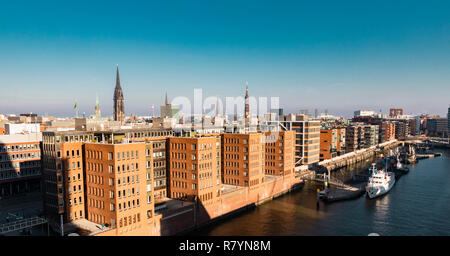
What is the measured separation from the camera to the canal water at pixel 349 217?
75.2 meters

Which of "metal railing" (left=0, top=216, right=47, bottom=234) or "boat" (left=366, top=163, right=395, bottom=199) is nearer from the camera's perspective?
"metal railing" (left=0, top=216, right=47, bottom=234)

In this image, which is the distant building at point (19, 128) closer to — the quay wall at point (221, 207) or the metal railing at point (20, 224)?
the metal railing at point (20, 224)

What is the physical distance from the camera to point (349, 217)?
282ft

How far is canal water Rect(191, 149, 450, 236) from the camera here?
75250 mm

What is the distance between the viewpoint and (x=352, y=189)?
11531 centimetres

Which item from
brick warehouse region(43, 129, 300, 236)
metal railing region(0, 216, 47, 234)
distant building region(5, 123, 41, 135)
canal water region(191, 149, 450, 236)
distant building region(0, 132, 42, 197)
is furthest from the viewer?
distant building region(5, 123, 41, 135)

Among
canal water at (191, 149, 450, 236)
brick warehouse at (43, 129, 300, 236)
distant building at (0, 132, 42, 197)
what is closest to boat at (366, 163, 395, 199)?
canal water at (191, 149, 450, 236)

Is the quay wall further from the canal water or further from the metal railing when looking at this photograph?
the metal railing

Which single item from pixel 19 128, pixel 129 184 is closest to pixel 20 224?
pixel 129 184

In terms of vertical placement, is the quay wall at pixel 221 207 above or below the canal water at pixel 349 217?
above

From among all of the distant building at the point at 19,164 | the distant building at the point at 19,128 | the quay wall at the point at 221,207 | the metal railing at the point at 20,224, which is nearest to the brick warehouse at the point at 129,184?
the quay wall at the point at 221,207

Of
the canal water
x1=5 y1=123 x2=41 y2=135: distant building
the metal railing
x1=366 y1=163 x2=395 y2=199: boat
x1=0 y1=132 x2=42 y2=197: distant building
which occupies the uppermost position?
x1=5 y1=123 x2=41 y2=135: distant building
